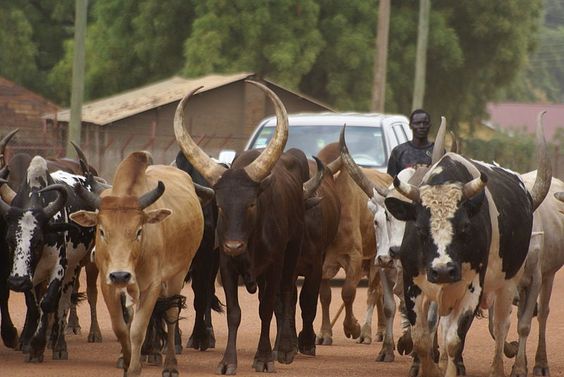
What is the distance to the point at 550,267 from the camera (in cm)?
1384

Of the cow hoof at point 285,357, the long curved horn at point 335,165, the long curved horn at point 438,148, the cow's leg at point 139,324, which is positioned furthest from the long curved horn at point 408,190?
the long curved horn at point 335,165

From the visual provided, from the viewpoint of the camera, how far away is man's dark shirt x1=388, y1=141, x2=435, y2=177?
15.2 metres

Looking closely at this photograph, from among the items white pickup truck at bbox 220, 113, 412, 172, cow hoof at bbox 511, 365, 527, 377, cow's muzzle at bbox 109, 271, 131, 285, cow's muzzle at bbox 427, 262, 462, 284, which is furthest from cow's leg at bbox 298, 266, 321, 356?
white pickup truck at bbox 220, 113, 412, 172

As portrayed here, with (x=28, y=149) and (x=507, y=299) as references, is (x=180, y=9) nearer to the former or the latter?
(x=28, y=149)

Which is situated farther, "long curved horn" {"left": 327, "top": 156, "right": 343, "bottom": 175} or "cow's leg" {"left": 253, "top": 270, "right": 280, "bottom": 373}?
"long curved horn" {"left": 327, "top": 156, "right": 343, "bottom": 175}

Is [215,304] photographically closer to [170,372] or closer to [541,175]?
[170,372]

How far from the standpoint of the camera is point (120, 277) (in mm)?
11000

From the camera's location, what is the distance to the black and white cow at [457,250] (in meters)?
10.8

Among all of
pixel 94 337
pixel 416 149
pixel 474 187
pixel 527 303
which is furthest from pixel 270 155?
pixel 94 337

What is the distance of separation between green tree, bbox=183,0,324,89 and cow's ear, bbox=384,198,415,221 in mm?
30878

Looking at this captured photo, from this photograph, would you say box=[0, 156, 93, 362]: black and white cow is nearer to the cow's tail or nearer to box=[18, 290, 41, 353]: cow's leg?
box=[18, 290, 41, 353]: cow's leg

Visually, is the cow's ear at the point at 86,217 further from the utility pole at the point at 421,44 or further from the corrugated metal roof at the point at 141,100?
the corrugated metal roof at the point at 141,100

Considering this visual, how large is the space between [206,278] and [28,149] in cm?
1540

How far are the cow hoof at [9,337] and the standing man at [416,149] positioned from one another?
422cm
